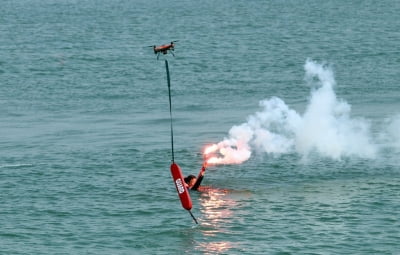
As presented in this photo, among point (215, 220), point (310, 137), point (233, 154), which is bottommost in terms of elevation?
point (215, 220)

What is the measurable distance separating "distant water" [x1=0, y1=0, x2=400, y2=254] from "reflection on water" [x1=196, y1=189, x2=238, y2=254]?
0.46ft

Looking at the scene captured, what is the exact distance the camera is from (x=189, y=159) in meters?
93.4

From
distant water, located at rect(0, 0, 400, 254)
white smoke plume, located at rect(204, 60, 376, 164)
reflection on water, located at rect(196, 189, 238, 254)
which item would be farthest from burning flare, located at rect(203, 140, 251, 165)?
reflection on water, located at rect(196, 189, 238, 254)

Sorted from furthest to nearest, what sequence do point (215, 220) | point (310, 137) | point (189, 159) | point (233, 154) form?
point (189, 159)
point (310, 137)
point (233, 154)
point (215, 220)

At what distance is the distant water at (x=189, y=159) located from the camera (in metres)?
70.0

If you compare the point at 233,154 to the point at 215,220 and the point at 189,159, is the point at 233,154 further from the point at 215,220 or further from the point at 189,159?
the point at 215,220

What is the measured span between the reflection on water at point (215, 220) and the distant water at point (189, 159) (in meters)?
0.14

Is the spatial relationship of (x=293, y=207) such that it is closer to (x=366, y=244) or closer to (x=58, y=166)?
(x=366, y=244)

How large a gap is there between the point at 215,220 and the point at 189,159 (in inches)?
827

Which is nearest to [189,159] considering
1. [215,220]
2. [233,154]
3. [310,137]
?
[233,154]

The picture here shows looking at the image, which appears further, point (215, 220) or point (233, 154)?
point (233, 154)

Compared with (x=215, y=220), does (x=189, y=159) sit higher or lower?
higher

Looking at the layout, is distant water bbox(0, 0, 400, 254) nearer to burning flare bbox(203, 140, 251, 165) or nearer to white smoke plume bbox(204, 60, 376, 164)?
white smoke plume bbox(204, 60, 376, 164)

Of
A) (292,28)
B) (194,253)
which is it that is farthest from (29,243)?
(292,28)
